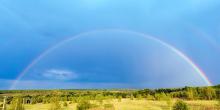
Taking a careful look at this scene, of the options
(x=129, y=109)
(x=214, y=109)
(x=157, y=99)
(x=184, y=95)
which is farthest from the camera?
(x=184, y=95)

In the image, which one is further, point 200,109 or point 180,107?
point 200,109

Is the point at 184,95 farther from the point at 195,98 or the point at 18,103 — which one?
the point at 18,103

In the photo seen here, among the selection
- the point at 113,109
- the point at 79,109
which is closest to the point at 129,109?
the point at 113,109

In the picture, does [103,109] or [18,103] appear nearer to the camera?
[18,103]

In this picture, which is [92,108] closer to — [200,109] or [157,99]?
[200,109]

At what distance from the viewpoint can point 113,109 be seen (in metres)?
67.6

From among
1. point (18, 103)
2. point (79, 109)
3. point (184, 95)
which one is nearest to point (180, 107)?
point (79, 109)

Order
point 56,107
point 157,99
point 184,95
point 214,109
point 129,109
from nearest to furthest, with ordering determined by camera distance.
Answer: point 56,107
point 214,109
point 129,109
point 157,99
point 184,95

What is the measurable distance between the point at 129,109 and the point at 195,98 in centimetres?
5089

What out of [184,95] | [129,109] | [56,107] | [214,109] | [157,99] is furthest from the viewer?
[184,95]

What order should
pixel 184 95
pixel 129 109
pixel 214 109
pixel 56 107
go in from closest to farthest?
pixel 56 107, pixel 214 109, pixel 129 109, pixel 184 95

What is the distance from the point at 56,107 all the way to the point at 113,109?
14514mm

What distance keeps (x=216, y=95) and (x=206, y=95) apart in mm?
3479

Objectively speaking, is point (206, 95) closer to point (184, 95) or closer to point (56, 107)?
point (184, 95)
